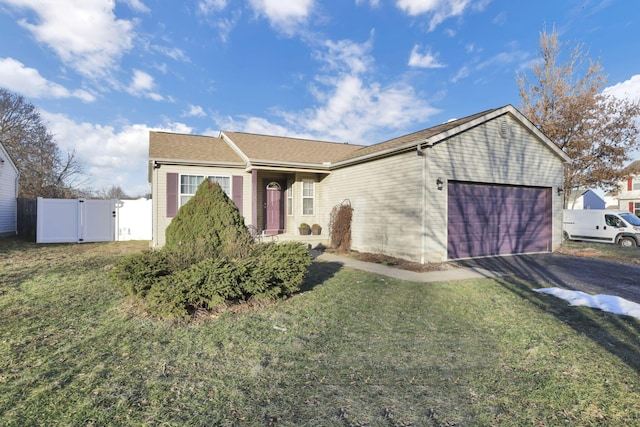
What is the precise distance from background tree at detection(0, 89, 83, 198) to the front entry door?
68.7ft

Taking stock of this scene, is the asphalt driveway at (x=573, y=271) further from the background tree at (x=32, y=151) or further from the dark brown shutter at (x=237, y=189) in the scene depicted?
the background tree at (x=32, y=151)

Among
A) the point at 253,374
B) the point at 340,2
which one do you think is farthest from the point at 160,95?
the point at 253,374

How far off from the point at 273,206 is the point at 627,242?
1494 centimetres

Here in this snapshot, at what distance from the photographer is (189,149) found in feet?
39.7

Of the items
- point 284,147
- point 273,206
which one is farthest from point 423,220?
point 284,147

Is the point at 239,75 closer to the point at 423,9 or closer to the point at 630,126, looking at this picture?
the point at 423,9

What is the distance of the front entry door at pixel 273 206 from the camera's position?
13.8 meters

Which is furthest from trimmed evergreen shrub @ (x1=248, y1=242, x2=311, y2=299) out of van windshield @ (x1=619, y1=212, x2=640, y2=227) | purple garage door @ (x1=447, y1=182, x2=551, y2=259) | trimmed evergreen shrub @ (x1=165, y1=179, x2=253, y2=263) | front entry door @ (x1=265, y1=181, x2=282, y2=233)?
van windshield @ (x1=619, y1=212, x2=640, y2=227)

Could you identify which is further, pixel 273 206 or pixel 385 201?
pixel 273 206

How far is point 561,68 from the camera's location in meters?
19.4

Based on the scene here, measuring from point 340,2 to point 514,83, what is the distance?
15.1 meters

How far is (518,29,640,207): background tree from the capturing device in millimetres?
18016

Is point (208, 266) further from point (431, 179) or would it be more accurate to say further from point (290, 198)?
point (290, 198)

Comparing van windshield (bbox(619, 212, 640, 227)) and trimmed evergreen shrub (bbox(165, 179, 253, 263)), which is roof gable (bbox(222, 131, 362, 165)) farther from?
van windshield (bbox(619, 212, 640, 227))
